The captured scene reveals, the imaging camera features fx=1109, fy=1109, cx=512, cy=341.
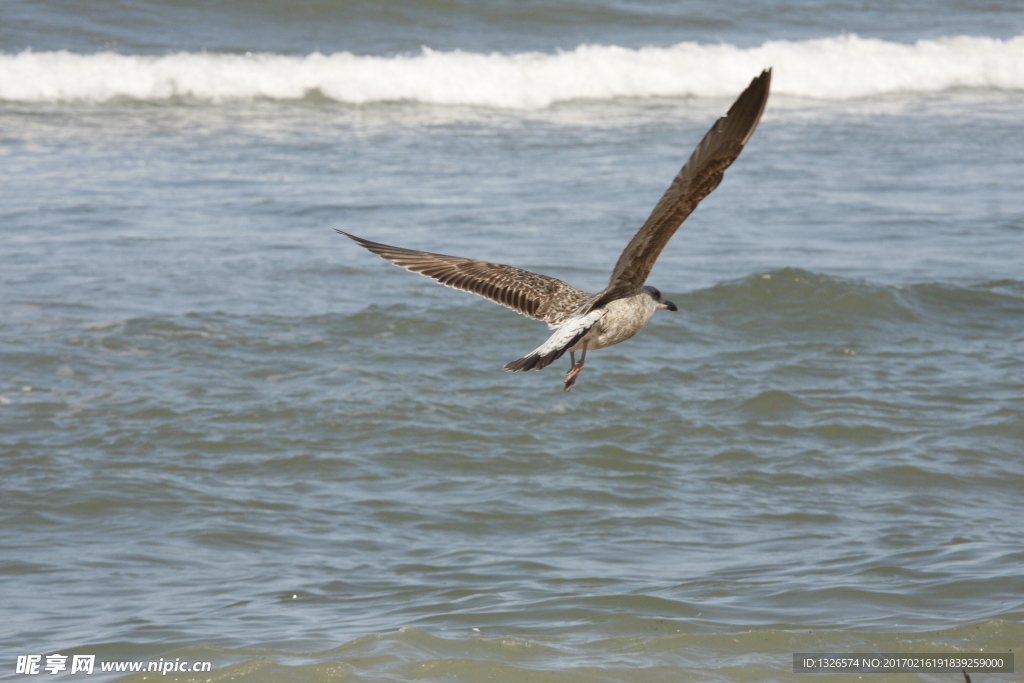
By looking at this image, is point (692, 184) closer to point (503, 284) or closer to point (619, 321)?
point (619, 321)

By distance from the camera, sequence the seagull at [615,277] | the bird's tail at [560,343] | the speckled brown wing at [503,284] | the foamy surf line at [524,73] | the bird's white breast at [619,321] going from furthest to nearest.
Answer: the foamy surf line at [524,73], the speckled brown wing at [503,284], the bird's white breast at [619,321], the bird's tail at [560,343], the seagull at [615,277]

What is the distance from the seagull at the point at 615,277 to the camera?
12.1 ft

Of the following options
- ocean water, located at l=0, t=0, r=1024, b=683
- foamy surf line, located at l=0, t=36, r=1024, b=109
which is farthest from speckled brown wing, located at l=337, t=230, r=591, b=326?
foamy surf line, located at l=0, t=36, r=1024, b=109

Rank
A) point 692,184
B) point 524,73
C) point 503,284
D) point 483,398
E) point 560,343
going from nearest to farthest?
1. point 692,184
2. point 560,343
3. point 503,284
4. point 483,398
5. point 524,73

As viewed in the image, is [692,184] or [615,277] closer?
[692,184]

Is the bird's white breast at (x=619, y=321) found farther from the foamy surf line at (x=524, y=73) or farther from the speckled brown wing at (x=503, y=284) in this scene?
the foamy surf line at (x=524, y=73)

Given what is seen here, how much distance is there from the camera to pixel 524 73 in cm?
1770

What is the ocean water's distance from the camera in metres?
5.44

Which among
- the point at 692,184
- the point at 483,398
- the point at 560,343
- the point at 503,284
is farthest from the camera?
the point at 483,398

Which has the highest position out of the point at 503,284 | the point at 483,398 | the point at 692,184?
the point at 692,184

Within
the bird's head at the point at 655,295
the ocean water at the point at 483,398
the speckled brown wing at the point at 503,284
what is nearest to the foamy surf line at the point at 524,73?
the ocean water at the point at 483,398

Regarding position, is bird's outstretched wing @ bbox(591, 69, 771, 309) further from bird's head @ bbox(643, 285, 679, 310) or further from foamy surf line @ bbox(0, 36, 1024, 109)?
foamy surf line @ bbox(0, 36, 1024, 109)

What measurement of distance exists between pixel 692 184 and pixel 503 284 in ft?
4.84

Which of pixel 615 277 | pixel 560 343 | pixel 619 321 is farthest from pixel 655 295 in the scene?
pixel 560 343
